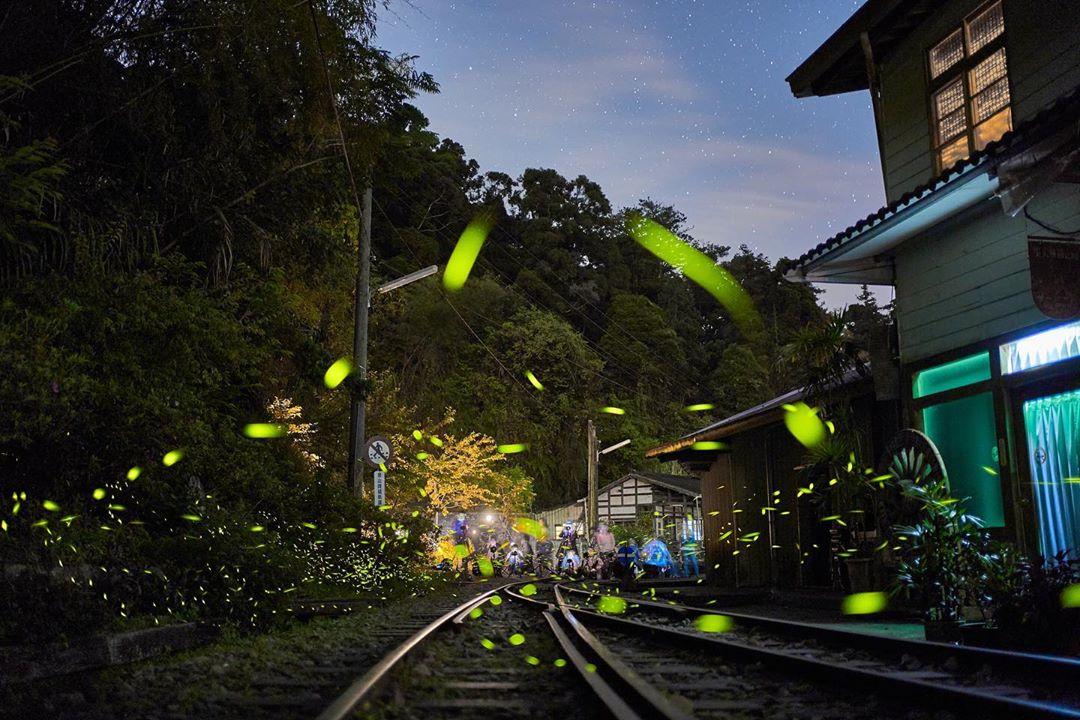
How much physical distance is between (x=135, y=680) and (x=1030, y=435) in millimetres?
8858

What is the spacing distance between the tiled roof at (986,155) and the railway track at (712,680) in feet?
14.7

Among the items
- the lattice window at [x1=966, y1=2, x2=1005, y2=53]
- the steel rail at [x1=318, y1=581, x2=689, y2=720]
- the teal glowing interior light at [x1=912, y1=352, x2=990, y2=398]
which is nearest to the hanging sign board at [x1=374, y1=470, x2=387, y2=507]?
the steel rail at [x1=318, y1=581, x2=689, y2=720]

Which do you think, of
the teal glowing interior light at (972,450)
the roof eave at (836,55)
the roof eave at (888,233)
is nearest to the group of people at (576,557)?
the roof eave at (888,233)

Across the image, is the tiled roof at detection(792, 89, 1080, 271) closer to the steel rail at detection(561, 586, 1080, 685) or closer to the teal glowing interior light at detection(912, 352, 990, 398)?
the teal glowing interior light at detection(912, 352, 990, 398)

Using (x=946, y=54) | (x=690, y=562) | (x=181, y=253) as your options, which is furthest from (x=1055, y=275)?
(x=690, y=562)

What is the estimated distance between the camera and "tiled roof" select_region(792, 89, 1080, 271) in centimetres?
800

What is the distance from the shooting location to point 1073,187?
9.48 m

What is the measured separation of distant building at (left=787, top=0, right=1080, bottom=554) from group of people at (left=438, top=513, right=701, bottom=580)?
47.6ft

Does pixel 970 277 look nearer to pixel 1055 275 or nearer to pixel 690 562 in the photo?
pixel 1055 275

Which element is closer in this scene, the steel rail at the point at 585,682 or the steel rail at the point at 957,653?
the steel rail at the point at 585,682

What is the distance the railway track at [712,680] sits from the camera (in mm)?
5105

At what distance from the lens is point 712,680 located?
6.45m

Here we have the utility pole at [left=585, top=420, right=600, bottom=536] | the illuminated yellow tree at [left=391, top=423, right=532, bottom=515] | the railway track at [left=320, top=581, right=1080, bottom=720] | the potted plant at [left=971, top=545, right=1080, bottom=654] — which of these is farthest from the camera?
the utility pole at [left=585, top=420, right=600, bottom=536]

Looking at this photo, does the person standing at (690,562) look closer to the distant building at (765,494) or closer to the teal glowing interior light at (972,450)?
the distant building at (765,494)
